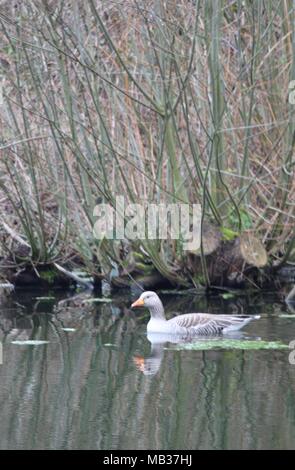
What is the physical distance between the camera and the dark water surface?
862 cm

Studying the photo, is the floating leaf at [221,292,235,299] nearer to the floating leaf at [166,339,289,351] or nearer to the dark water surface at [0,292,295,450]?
→ the dark water surface at [0,292,295,450]

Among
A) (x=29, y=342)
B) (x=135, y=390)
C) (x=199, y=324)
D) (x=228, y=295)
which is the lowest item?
(x=135, y=390)

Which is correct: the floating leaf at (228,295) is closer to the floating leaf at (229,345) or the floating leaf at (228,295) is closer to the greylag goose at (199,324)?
the greylag goose at (199,324)

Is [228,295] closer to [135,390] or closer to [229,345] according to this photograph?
[229,345]

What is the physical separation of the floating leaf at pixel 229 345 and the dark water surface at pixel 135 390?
0.13m

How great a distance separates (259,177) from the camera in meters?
15.3

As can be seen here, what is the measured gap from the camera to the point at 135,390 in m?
10.2

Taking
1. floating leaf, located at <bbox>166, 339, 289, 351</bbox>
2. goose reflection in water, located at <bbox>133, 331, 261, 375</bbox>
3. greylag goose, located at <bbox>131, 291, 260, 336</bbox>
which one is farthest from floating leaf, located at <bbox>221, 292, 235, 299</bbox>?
floating leaf, located at <bbox>166, 339, 289, 351</bbox>

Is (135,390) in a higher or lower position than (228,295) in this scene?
lower

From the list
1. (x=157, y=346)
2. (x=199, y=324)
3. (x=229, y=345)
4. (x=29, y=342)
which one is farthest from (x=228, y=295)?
(x=29, y=342)

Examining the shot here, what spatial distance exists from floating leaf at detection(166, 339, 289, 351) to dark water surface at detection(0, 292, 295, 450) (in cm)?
13

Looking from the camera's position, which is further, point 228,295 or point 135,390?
point 228,295

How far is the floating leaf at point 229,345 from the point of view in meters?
11.9

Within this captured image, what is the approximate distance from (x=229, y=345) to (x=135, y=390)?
2.16 m
